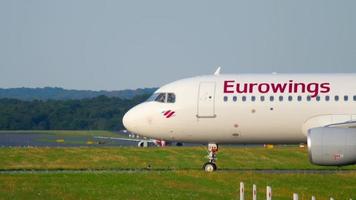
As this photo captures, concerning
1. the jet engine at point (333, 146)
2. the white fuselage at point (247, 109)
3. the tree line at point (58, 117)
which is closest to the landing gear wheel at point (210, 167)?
the white fuselage at point (247, 109)

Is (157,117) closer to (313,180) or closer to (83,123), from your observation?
(313,180)

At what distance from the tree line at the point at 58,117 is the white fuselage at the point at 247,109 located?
431 ft

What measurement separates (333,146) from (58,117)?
14557cm

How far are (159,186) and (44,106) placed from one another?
152801mm

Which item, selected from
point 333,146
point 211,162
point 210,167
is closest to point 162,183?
point 333,146

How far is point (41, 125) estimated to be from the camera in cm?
18100

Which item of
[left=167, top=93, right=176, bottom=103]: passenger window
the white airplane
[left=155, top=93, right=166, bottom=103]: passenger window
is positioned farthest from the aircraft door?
[left=155, top=93, right=166, bottom=103]: passenger window

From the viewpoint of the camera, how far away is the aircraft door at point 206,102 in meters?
44.8

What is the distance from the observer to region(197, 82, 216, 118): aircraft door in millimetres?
44750

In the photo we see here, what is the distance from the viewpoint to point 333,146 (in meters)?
39.2

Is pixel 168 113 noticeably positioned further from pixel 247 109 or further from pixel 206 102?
pixel 247 109

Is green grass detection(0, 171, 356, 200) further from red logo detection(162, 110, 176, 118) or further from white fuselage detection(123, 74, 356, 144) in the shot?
red logo detection(162, 110, 176, 118)

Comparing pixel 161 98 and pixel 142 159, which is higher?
pixel 161 98

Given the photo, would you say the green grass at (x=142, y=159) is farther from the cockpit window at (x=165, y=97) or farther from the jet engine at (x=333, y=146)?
the jet engine at (x=333, y=146)
